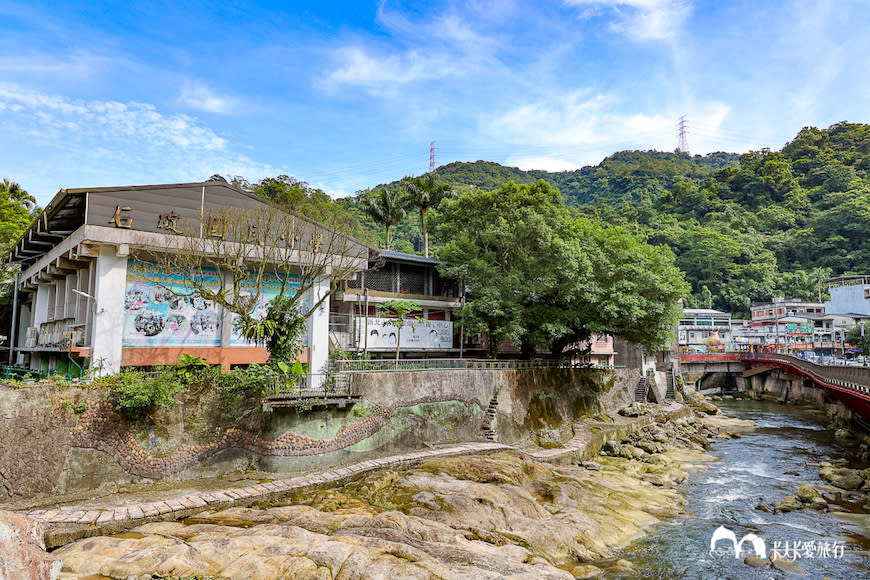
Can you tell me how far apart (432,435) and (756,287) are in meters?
86.7

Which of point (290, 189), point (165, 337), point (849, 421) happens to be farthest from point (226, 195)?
point (849, 421)

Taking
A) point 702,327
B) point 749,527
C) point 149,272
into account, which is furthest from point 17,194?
point 702,327

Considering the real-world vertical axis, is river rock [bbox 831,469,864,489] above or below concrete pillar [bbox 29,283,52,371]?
below

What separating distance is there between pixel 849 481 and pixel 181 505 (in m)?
28.7

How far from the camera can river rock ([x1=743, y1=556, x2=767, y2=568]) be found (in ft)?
49.1

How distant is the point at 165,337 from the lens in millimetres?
20906

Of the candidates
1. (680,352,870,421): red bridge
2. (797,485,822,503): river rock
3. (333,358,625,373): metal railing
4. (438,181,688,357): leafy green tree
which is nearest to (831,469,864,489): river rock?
(797,485,822,503): river rock

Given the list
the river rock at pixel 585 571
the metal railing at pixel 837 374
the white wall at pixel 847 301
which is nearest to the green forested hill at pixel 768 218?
the white wall at pixel 847 301

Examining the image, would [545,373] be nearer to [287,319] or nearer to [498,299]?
[498,299]

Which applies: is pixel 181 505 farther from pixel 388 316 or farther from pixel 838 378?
pixel 838 378

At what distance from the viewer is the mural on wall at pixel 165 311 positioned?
66.8 feet

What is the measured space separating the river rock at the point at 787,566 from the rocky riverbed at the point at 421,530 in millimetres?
3935

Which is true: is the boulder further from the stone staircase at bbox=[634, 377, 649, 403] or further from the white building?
the stone staircase at bbox=[634, 377, 649, 403]

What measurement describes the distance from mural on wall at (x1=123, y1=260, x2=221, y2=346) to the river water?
18.5 metres
